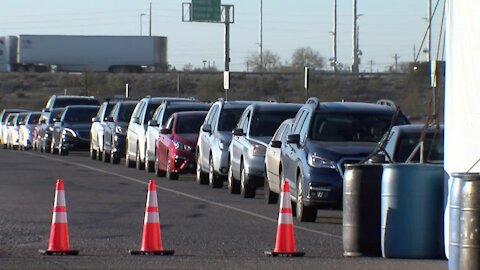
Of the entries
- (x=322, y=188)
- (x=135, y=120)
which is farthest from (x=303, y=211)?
(x=135, y=120)

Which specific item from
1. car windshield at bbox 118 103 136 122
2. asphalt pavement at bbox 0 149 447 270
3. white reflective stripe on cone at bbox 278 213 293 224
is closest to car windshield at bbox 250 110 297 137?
asphalt pavement at bbox 0 149 447 270

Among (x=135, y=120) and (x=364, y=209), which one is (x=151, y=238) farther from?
(x=135, y=120)

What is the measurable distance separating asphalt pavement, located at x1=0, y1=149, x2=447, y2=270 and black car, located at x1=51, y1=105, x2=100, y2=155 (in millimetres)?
12783

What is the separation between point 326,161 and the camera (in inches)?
723

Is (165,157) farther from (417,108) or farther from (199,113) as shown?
(417,108)

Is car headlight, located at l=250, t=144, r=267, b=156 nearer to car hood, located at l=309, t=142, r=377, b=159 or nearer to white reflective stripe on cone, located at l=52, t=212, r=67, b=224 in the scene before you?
car hood, located at l=309, t=142, r=377, b=159

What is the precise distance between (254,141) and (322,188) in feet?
15.9

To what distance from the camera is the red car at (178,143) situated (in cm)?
2777

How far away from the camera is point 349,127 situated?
19.8 metres

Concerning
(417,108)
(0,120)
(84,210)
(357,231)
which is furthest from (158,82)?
(357,231)

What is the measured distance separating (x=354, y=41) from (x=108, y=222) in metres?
41.5

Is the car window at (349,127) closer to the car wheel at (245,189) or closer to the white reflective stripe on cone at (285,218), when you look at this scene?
the car wheel at (245,189)

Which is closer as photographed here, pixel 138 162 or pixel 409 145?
pixel 409 145

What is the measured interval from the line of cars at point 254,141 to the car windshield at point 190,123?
23 millimetres
